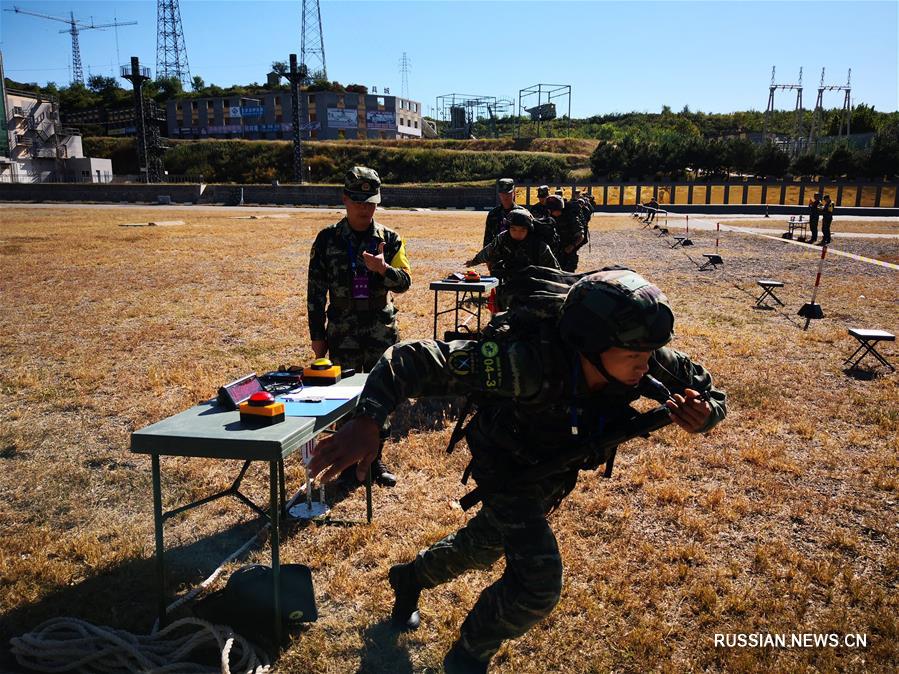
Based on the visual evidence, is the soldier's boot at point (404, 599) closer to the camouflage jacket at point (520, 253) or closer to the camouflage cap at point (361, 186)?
the camouflage cap at point (361, 186)

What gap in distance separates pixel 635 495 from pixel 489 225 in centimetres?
506

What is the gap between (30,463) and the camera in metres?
5.43

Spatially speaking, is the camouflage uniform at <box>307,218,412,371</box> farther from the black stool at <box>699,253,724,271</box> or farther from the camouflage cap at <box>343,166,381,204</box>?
the black stool at <box>699,253,724,271</box>

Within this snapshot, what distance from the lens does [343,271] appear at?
510 centimetres

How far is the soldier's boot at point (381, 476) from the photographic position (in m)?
5.23

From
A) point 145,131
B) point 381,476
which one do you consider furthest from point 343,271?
point 145,131

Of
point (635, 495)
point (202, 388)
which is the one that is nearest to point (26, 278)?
point (202, 388)

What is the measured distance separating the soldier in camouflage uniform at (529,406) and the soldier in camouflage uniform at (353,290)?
2.33 meters

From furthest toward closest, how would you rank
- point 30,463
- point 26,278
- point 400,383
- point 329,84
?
point 329,84
point 26,278
point 30,463
point 400,383

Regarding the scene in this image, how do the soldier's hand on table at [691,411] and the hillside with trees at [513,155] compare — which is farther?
the hillside with trees at [513,155]

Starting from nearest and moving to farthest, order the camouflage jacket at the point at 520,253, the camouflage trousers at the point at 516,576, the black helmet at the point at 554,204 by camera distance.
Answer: the camouflage trousers at the point at 516,576 < the camouflage jacket at the point at 520,253 < the black helmet at the point at 554,204

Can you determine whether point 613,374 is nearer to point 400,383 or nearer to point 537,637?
point 400,383

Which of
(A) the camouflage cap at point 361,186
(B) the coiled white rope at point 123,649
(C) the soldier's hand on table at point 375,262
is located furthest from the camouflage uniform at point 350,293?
(B) the coiled white rope at point 123,649

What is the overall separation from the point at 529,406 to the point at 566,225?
754 centimetres
